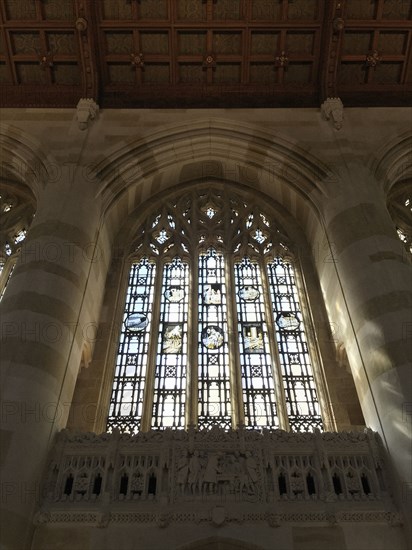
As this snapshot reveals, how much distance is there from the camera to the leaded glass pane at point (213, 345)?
7.48 meters

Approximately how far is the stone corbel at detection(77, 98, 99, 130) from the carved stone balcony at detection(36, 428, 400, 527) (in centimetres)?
608

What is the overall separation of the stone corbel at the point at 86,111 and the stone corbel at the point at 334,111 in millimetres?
4578

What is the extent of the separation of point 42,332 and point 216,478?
9.66ft

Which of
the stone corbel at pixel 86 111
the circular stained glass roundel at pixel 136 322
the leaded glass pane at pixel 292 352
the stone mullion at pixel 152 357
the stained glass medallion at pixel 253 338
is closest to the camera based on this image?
the stone mullion at pixel 152 357

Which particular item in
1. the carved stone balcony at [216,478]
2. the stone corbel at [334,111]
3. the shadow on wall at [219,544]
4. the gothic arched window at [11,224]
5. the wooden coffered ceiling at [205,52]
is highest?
the wooden coffered ceiling at [205,52]

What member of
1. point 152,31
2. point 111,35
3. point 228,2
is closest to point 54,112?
point 111,35

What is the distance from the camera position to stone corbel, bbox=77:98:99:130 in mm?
9948

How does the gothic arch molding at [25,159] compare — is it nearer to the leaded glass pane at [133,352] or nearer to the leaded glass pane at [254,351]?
the leaded glass pane at [133,352]

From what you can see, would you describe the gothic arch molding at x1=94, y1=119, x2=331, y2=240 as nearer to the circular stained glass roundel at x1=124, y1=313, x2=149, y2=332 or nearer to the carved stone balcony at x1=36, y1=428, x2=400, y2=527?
the circular stained glass roundel at x1=124, y1=313, x2=149, y2=332

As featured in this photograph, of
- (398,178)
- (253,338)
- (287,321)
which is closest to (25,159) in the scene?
(253,338)

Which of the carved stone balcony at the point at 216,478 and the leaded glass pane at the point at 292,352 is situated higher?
the leaded glass pane at the point at 292,352

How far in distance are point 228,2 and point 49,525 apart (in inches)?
365

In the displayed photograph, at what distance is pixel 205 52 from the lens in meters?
10.3

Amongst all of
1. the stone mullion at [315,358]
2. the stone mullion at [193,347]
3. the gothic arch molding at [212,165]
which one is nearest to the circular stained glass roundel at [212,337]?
the stone mullion at [193,347]
